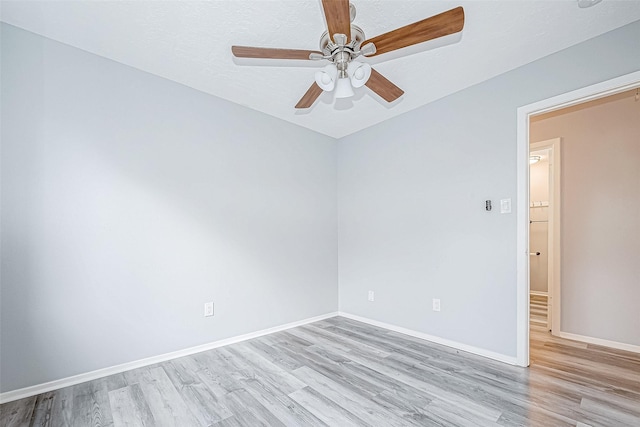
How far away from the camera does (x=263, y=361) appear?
2521 mm

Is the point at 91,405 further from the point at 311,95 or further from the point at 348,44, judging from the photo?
the point at 348,44

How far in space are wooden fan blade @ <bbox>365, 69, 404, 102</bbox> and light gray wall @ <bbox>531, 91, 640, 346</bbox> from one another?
2.38 m

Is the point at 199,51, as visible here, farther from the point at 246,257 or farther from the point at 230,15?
the point at 246,257

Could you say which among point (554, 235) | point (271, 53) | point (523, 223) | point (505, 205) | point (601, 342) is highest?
point (271, 53)

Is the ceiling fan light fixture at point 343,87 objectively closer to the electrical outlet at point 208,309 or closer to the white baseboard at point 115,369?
the electrical outlet at point 208,309

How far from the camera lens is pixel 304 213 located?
3660 millimetres

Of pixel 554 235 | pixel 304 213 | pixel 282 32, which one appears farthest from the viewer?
pixel 304 213

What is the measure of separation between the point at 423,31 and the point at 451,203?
5.94ft

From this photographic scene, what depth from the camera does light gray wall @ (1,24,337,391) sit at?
78.3 inches

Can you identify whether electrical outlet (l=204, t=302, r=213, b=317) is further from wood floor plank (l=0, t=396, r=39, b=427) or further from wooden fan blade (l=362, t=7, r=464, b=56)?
wooden fan blade (l=362, t=7, r=464, b=56)

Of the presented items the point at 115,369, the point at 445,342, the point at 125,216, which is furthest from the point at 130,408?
the point at 445,342

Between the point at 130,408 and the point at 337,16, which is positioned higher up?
the point at 337,16

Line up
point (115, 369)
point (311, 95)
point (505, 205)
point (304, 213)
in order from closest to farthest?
point (311, 95) < point (115, 369) < point (505, 205) < point (304, 213)

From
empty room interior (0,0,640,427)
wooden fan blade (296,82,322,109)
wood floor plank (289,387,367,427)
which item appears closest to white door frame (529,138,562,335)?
empty room interior (0,0,640,427)
